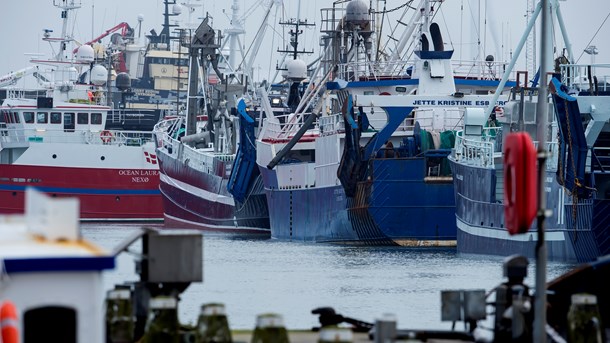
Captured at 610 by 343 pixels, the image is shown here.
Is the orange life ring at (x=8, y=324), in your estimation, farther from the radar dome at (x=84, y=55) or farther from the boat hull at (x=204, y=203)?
the radar dome at (x=84, y=55)

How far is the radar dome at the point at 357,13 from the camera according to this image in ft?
192

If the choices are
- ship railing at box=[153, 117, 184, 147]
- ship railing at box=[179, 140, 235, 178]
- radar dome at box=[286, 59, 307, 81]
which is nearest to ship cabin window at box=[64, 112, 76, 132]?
ship railing at box=[153, 117, 184, 147]

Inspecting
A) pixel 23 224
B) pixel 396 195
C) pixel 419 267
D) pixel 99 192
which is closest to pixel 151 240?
pixel 23 224

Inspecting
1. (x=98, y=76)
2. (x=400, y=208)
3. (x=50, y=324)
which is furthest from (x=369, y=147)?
(x=98, y=76)

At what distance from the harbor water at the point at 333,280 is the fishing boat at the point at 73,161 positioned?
A: 29.5 metres

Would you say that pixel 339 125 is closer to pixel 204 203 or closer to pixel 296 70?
pixel 296 70

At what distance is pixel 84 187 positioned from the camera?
7781 cm

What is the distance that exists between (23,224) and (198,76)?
5809 cm

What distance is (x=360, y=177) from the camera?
48.3m

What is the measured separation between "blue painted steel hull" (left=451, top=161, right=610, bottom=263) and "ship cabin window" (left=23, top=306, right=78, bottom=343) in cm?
2282

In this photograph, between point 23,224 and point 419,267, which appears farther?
point 419,267

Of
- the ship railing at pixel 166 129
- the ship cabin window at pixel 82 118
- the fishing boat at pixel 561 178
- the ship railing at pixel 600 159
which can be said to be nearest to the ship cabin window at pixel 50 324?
the fishing boat at pixel 561 178

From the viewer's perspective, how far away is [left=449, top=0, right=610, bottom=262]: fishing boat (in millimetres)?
34656

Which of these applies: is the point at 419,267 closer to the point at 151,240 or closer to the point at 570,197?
the point at 570,197
